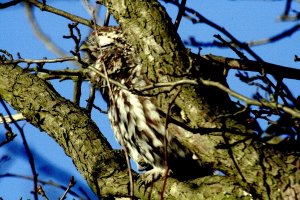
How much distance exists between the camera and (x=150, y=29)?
364cm

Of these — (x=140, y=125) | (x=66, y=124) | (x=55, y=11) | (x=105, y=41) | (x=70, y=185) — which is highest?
(x=55, y=11)

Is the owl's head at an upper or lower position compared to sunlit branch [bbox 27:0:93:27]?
lower

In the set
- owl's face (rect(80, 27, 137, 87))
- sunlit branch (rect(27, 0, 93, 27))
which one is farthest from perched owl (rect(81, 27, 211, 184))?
sunlit branch (rect(27, 0, 93, 27))

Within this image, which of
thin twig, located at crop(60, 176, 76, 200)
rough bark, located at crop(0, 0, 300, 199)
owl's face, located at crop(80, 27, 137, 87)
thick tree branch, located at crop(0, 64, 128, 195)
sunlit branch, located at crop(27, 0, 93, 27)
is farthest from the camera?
sunlit branch, located at crop(27, 0, 93, 27)

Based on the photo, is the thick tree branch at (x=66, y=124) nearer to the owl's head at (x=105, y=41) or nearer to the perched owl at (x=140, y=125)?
the perched owl at (x=140, y=125)

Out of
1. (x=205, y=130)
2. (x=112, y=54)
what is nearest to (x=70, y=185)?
(x=205, y=130)

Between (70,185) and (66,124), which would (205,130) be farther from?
(66,124)

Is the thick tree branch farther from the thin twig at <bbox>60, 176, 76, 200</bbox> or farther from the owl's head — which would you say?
the thin twig at <bbox>60, 176, 76, 200</bbox>

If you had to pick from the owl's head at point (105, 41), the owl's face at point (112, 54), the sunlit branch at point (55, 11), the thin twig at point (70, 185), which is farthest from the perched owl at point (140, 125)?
the thin twig at point (70, 185)

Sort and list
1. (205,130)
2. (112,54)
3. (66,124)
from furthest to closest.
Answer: (112,54) → (66,124) → (205,130)

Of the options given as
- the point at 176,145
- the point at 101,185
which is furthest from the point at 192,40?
the point at 101,185

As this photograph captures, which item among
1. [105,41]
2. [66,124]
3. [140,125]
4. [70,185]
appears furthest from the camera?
[105,41]

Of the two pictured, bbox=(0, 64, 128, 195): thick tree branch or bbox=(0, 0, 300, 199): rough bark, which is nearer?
bbox=(0, 0, 300, 199): rough bark

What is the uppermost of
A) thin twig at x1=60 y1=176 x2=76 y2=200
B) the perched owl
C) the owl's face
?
the owl's face
